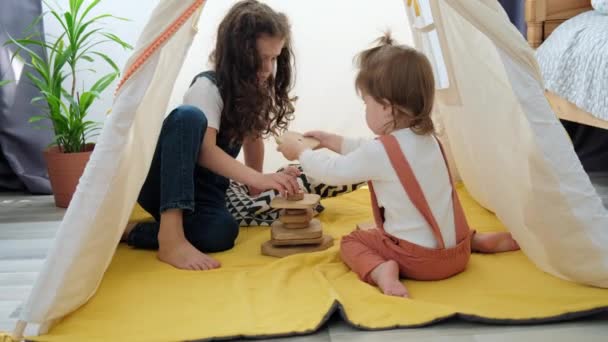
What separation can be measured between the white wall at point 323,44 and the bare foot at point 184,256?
1.03 metres

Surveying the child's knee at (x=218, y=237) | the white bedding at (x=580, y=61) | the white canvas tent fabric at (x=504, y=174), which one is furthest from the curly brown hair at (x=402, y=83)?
the white bedding at (x=580, y=61)

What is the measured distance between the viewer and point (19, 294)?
1.68 metres

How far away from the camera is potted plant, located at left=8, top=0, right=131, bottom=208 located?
2588 mm

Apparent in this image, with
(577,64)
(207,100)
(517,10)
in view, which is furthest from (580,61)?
(207,100)

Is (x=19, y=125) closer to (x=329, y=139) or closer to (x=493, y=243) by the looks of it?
(x=329, y=139)

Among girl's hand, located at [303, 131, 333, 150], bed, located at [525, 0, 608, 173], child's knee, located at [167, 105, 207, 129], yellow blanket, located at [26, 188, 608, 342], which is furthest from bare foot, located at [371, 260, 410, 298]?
bed, located at [525, 0, 608, 173]

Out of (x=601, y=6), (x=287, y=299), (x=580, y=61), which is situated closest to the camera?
(x=287, y=299)

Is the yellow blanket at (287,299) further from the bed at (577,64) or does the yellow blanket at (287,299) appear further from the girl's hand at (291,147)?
the bed at (577,64)

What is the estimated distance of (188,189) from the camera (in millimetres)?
1726

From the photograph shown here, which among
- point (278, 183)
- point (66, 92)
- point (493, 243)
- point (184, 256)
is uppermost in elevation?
point (66, 92)

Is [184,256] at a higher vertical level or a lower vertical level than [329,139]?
lower

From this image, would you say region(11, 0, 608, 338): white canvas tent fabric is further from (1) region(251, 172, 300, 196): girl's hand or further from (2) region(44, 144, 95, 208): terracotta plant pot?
(2) region(44, 144, 95, 208): terracotta plant pot

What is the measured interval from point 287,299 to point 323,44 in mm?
1407

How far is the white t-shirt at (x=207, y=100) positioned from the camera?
1.82m
